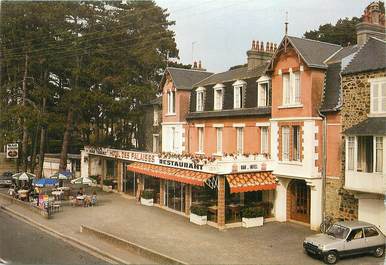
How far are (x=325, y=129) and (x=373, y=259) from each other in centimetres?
715

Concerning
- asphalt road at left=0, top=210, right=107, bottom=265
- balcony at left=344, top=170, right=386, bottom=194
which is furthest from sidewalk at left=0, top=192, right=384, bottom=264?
balcony at left=344, top=170, right=386, bottom=194

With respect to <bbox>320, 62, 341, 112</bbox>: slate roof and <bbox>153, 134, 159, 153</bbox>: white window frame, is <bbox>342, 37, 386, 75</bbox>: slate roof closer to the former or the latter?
<bbox>320, 62, 341, 112</bbox>: slate roof

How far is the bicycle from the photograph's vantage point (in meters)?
21.7

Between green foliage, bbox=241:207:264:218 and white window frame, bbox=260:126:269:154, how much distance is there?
3.98m

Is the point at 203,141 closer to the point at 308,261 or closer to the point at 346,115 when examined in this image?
the point at 346,115

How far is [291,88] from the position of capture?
23719 millimetres

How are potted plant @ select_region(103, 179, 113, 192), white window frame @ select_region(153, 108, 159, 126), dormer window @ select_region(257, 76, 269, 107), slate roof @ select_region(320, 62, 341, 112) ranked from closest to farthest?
1. slate roof @ select_region(320, 62, 341, 112)
2. dormer window @ select_region(257, 76, 269, 107)
3. potted plant @ select_region(103, 179, 113, 192)
4. white window frame @ select_region(153, 108, 159, 126)

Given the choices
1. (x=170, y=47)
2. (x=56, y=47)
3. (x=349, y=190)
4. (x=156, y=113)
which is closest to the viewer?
(x=349, y=190)

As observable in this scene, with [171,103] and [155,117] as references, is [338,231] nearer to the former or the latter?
[171,103]

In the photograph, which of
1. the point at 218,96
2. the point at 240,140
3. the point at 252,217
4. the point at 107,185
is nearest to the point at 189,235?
the point at 252,217

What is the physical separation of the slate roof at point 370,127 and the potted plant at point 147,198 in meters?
15.6

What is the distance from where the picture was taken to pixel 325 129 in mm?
22297

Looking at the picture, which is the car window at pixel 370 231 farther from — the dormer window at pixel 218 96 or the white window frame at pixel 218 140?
the dormer window at pixel 218 96

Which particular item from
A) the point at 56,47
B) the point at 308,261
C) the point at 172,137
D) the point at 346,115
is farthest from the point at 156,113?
the point at 308,261
